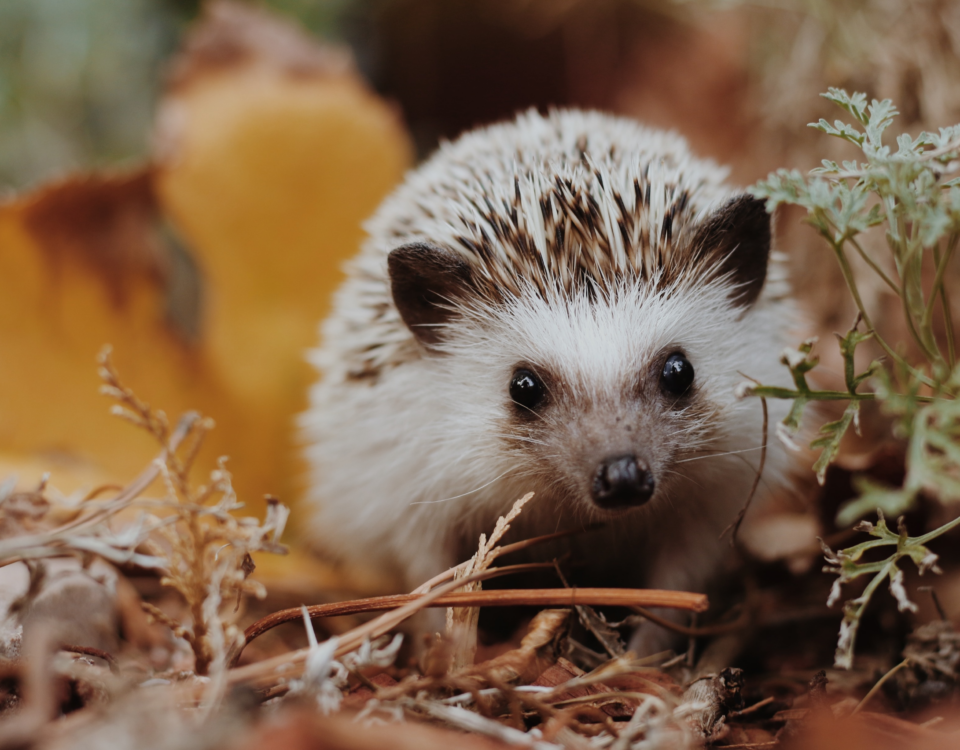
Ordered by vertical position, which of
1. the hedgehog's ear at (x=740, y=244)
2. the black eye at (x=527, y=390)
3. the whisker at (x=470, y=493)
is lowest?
the whisker at (x=470, y=493)

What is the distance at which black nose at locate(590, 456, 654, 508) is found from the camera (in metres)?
1.86

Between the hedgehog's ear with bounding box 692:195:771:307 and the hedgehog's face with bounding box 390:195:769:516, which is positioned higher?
the hedgehog's ear with bounding box 692:195:771:307

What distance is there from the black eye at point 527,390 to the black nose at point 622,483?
31cm

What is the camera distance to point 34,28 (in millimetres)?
4398

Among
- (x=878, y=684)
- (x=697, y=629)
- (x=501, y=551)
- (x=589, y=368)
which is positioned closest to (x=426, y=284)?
(x=589, y=368)

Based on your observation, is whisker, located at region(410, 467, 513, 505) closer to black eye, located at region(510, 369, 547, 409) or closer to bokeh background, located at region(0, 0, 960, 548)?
black eye, located at region(510, 369, 547, 409)

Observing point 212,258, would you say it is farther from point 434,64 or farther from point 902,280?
point 902,280

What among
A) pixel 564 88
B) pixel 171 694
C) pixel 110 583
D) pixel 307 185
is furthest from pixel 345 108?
pixel 171 694

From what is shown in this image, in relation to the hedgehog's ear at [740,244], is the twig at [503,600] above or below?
below

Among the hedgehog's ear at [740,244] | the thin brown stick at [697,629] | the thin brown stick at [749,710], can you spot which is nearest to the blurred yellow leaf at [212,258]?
the thin brown stick at [697,629]

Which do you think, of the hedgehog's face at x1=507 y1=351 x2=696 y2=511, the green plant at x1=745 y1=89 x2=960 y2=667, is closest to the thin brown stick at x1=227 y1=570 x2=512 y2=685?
the hedgehog's face at x1=507 y1=351 x2=696 y2=511

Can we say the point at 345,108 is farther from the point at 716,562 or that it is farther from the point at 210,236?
the point at 716,562

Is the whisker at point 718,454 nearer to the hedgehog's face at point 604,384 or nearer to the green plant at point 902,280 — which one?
the hedgehog's face at point 604,384

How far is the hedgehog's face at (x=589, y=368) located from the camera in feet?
6.57
